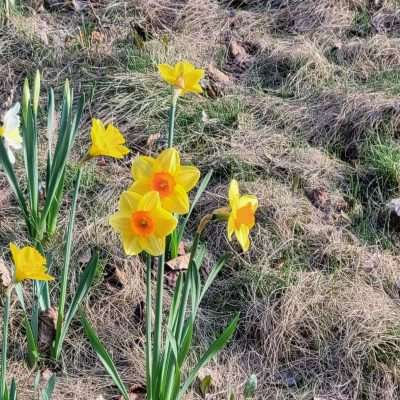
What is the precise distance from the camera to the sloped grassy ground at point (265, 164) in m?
2.19

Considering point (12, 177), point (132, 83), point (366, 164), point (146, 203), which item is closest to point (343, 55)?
point (366, 164)

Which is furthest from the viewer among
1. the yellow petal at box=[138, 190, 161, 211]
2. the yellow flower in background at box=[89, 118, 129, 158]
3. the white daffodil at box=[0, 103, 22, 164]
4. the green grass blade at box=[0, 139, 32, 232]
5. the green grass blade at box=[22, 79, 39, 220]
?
the green grass blade at box=[22, 79, 39, 220]

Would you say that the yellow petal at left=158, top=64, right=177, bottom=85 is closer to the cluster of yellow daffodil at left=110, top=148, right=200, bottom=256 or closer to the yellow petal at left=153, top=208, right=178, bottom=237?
the cluster of yellow daffodil at left=110, top=148, right=200, bottom=256

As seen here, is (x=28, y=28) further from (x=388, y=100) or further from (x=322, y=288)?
(x=322, y=288)

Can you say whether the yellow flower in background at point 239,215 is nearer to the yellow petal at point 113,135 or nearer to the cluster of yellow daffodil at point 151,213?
the cluster of yellow daffodil at point 151,213

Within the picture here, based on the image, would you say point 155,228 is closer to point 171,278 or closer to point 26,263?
point 26,263

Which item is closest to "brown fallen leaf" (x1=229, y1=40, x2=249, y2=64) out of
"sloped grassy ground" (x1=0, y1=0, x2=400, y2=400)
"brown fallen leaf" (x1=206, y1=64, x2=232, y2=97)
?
"sloped grassy ground" (x1=0, y1=0, x2=400, y2=400)

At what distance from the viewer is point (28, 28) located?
364 cm

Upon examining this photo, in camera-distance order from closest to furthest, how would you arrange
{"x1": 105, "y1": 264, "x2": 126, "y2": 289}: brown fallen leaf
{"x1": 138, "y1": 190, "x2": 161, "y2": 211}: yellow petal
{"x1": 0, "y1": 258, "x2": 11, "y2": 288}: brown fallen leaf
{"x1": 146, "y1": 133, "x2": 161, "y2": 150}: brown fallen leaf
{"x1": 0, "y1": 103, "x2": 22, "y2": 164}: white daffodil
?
{"x1": 138, "y1": 190, "x2": 161, "y2": 211}: yellow petal → {"x1": 0, "y1": 103, "x2": 22, "y2": 164}: white daffodil → {"x1": 0, "y1": 258, "x2": 11, "y2": 288}: brown fallen leaf → {"x1": 105, "y1": 264, "x2": 126, "y2": 289}: brown fallen leaf → {"x1": 146, "y1": 133, "x2": 161, "y2": 150}: brown fallen leaf

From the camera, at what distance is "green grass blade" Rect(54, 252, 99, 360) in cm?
184

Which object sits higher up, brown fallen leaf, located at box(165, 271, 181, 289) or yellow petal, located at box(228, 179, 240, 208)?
yellow petal, located at box(228, 179, 240, 208)

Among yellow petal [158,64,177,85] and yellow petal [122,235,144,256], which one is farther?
yellow petal [158,64,177,85]

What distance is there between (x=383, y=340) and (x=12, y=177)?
4.34 feet

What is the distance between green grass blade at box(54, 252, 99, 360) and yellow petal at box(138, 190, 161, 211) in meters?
0.39
